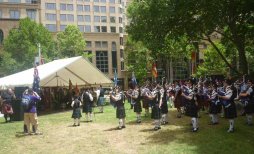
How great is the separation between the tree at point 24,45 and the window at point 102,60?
83.7ft

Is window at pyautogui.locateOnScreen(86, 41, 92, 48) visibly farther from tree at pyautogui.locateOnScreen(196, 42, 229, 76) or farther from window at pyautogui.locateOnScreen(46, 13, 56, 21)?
tree at pyautogui.locateOnScreen(196, 42, 229, 76)

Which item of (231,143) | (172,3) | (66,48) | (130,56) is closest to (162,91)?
(231,143)

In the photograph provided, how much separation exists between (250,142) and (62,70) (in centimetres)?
2073

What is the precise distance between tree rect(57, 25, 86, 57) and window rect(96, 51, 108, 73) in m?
17.4

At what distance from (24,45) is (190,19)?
110ft

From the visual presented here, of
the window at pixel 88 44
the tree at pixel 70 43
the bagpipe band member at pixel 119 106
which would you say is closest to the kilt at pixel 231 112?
the bagpipe band member at pixel 119 106

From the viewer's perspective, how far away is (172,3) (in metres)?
24.4

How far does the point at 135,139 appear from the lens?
1655cm

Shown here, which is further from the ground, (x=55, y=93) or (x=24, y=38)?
(x=24, y=38)

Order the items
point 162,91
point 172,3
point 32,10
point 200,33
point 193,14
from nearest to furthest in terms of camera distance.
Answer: point 162,91 → point 172,3 → point 193,14 → point 200,33 → point 32,10

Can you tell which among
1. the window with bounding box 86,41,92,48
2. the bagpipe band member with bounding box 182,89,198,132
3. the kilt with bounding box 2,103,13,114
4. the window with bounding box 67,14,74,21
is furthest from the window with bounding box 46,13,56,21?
the bagpipe band member with bounding box 182,89,198,132

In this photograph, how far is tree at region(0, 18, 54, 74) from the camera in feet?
178

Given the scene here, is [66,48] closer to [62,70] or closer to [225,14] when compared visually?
[62,70]

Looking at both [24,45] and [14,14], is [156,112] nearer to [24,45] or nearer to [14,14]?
[24,45]
